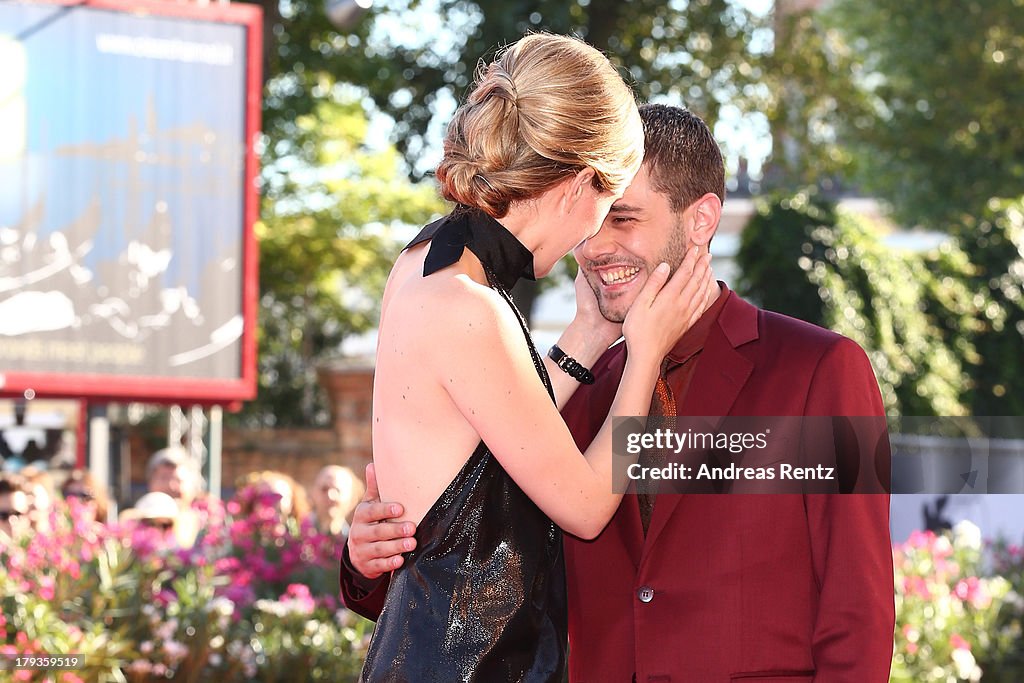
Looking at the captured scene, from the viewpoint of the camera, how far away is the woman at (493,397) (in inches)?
101

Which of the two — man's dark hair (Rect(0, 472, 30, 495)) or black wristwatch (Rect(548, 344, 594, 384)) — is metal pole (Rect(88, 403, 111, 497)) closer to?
man's dark hair (Rect(0, 472, 30, 495))

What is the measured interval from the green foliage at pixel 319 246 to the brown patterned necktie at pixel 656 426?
17485 mm

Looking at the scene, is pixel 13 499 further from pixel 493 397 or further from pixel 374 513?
pixel 493 397

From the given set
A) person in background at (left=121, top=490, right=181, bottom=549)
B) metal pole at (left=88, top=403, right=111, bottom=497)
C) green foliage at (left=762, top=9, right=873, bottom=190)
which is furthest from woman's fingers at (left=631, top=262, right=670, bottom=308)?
green foliage at (left=762, top=9, right=873, bottom=190)

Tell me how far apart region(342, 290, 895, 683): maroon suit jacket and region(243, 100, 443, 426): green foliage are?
17.6 meters

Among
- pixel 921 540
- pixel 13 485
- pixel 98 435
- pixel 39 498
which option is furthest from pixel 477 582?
pixel 98 435

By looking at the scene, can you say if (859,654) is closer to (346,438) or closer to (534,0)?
(534,0)

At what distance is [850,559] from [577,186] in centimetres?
90

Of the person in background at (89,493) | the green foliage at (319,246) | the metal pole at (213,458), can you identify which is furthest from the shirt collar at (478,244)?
the green foliage at (319,246)

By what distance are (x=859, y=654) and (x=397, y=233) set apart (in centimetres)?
2052

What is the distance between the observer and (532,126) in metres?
2.62

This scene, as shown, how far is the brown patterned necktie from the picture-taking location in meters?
2.90

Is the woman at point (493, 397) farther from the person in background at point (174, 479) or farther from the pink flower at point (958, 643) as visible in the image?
the person in background at point (174, 479)

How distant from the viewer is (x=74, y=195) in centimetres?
1047
